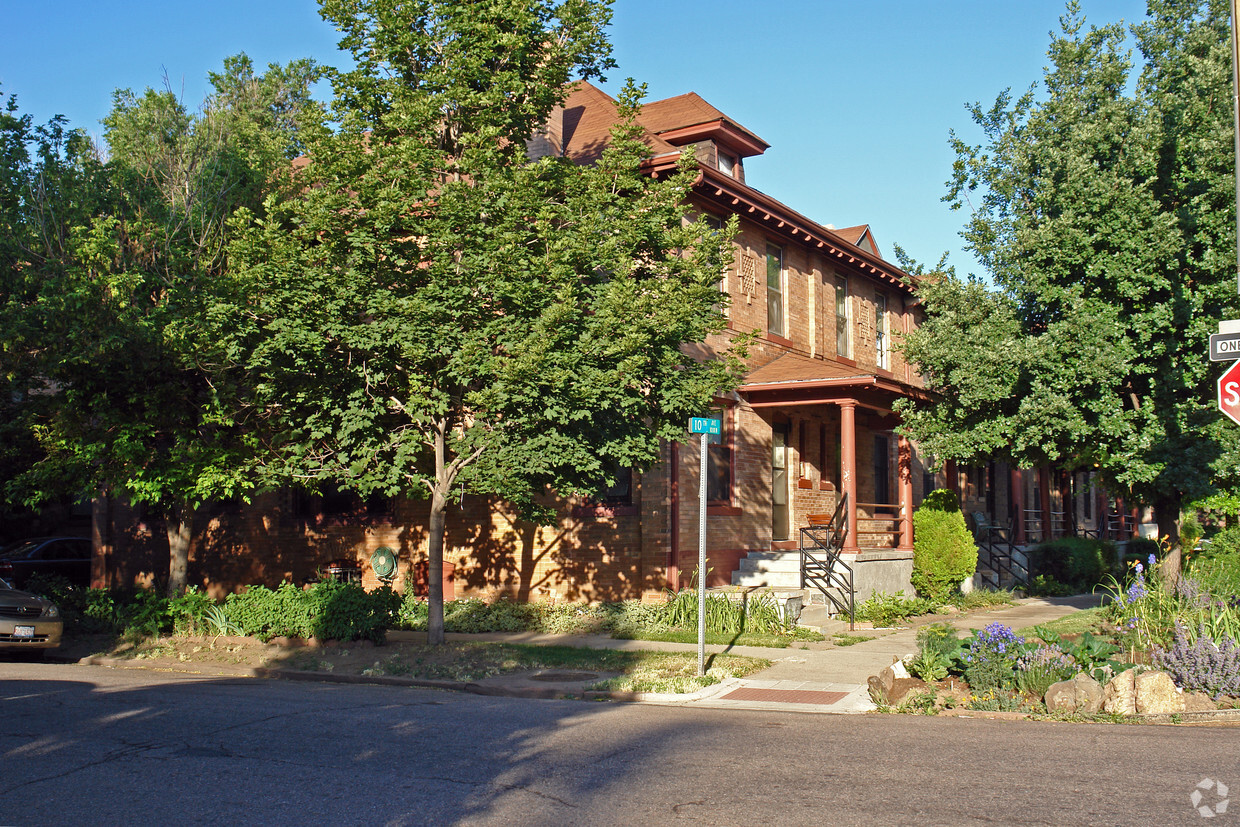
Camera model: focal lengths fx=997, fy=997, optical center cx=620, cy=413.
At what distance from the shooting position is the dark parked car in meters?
23.0

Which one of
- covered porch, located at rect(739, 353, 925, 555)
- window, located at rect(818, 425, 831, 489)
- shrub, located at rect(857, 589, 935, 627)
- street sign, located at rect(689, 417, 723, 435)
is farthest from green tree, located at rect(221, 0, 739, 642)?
window, located at rect(818, 425, 831, 489)

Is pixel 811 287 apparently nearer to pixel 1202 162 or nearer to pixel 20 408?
pixel 1202 162

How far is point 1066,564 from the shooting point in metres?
25.1

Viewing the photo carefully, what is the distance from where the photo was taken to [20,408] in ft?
55.8

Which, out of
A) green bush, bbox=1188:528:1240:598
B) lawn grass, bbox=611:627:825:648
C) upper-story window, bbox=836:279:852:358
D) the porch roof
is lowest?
lawn grass, bbox=611:627:825:648

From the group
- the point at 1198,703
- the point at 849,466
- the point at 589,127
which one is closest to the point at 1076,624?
the point at 849,466

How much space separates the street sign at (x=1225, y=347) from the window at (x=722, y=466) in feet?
33.0

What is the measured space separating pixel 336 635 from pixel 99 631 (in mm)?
5415

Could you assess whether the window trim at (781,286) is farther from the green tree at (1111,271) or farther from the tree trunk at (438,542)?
the tree trunk at (438,542)

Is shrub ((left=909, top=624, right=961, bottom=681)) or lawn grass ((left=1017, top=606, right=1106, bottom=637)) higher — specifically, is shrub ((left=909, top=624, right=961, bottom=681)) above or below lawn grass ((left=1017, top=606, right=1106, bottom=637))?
above

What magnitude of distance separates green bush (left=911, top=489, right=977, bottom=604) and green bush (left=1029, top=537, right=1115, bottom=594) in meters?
5.51

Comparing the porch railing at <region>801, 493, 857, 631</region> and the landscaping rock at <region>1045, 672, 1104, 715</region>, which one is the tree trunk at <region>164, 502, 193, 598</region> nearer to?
the porch railing at <region>801, 493, 857, 631</region>

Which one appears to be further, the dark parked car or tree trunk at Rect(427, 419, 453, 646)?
the dark parked car

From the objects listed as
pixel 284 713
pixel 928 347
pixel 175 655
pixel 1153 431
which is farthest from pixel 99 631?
pixel 1153 431
